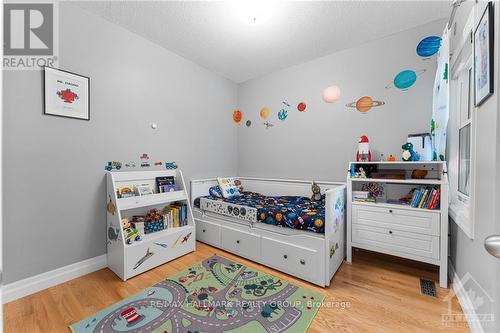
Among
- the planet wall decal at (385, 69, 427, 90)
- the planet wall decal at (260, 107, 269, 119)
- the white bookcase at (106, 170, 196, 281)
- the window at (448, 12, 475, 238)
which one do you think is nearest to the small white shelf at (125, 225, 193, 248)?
the white bookcase at (106, 170, 196, 281)

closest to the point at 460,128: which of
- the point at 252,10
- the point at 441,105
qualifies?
the point at 441,105

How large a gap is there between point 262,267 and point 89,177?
190 centimetres

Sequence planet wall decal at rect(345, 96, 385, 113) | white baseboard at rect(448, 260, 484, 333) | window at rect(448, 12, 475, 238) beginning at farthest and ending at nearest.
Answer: planet wall decal at rect(345, 96, 385, 113) < window at rect(448, 12, 475, 238) < white baseboard at rect(448, 260, 484, 333)

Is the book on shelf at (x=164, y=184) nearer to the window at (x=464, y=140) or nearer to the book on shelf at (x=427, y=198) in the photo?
the book on shelf at (x=427, y=198)

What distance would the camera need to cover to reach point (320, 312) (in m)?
1.72

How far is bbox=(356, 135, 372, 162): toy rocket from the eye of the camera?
254cm

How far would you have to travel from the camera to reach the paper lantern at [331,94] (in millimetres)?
2903

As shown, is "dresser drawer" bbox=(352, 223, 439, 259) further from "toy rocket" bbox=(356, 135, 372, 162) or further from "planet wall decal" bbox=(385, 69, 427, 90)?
"planet wall decal" bbox=(385, 69, 427, 90)

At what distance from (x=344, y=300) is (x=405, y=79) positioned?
2.25 meters

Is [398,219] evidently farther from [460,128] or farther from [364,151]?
[460,128]

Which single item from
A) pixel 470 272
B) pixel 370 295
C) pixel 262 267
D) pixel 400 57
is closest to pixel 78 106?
pixel 262 267

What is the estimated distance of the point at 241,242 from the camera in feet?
8.41

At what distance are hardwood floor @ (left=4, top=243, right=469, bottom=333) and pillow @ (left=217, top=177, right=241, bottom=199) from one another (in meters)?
1.04

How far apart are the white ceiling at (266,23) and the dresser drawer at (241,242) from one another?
2.14 meters
